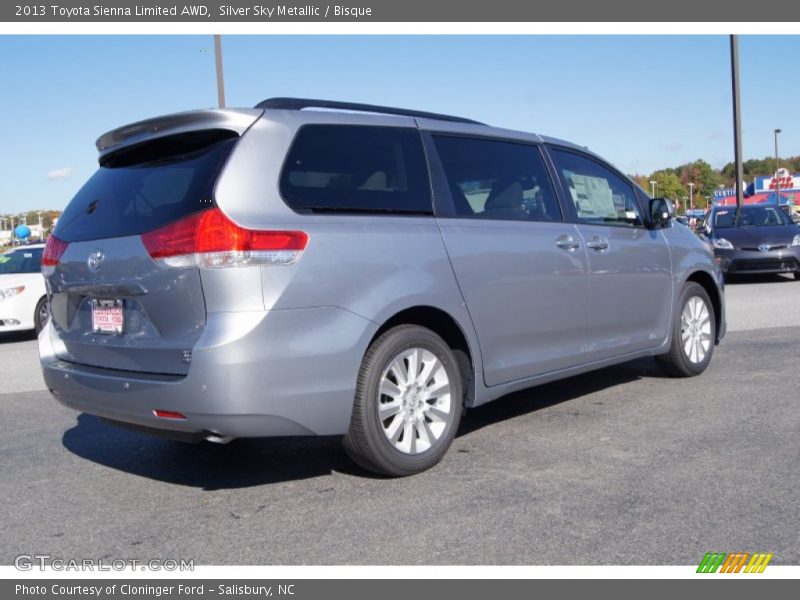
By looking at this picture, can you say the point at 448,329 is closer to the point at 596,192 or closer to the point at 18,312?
the point at 596,192

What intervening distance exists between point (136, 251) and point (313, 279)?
0.86 meters

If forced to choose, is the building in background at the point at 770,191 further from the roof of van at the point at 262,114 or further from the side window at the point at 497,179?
the roof of van at the point at 262,114

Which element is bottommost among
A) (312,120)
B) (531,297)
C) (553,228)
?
(531,297)

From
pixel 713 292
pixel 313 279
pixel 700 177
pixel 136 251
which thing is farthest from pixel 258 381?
pixel 700 177

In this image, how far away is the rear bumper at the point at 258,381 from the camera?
3.66 meters

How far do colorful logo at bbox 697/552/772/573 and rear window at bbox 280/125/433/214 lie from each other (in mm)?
2242

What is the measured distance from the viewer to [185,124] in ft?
13.3

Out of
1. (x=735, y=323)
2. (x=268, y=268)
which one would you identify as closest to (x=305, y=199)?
(x=268, y=268)

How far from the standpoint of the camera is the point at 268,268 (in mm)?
3721

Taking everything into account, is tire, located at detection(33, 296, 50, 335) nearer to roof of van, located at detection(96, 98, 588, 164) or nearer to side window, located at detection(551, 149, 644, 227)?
roof of van, located at detection(96, 98, 588, 164)

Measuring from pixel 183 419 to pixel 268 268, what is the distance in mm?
800

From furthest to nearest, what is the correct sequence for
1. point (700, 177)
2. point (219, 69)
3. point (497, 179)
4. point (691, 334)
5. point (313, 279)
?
point (700, 177) → point (219, 69) → point (691, 334) → point (497, 179) → point (313, 279)
